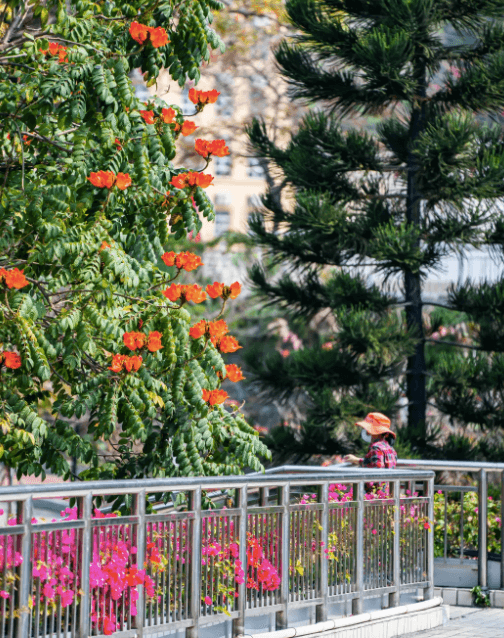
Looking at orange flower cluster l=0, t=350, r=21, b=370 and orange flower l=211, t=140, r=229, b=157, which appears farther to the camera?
orange flower l=211, t=140, r=229, b=157

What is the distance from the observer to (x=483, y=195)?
15438 millimetres

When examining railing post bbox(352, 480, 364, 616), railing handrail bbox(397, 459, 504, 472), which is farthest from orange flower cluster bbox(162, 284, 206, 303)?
railing handrail bbox(397, 459, 504, 472)

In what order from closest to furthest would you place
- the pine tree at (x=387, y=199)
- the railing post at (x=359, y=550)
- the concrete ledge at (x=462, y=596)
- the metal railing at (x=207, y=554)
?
Result: the metal railing at (x=207, y=554) → the railing post at (x=359, y=550) → the concrete ledge at (x=462, y=596) → the pine tree at (x=387, y=199)

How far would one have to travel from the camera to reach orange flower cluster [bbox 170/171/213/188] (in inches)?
280

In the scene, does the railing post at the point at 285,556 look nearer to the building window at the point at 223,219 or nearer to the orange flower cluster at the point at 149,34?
the orange flower cluster at the point at 149,34

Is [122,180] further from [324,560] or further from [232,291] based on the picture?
[324,560]

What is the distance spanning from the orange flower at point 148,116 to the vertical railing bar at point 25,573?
315 centimetres

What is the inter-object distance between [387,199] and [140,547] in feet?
37.0

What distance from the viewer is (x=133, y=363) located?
257 inches

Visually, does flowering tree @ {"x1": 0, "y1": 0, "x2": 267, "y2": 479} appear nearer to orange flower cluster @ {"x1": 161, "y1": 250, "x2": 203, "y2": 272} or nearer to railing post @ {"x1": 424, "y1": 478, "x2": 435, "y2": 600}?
orange flower cluster @ {"x1": 161, "y1": 250, "x2": 203, "y2": 272}

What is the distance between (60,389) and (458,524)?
5.88 meters

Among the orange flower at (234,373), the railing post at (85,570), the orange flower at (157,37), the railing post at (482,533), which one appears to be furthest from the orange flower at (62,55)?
the railing post at (482,533)

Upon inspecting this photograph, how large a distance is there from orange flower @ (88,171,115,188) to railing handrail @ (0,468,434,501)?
1.87 m

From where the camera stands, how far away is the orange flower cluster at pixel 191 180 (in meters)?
7.11
